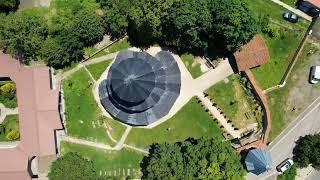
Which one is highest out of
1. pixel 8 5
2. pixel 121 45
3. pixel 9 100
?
pixel 8 5

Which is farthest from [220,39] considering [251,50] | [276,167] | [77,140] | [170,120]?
[77,140]

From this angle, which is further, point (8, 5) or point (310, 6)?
point (8, 5)

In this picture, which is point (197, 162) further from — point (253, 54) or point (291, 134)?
point (253, 54)

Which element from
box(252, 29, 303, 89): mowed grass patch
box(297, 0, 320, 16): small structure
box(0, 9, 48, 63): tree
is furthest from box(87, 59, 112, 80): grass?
box(297, 0, 320, 16): small structure

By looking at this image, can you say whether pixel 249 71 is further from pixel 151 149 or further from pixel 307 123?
pixel 151 149

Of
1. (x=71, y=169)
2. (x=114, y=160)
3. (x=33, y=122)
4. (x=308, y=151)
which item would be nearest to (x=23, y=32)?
(x=33, y=122)

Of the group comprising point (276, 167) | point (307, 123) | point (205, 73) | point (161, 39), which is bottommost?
point (276, 167)

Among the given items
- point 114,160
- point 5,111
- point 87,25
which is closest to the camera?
point 87,25
